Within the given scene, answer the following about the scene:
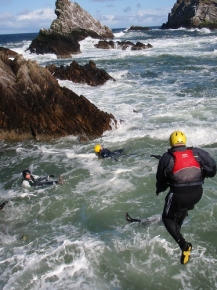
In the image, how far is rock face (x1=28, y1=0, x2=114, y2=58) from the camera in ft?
155

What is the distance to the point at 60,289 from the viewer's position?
5.55 meters

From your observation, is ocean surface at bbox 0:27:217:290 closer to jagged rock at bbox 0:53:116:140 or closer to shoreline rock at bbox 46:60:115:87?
jagged rock at bbox 0:53:116:140

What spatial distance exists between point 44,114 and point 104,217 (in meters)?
6.97

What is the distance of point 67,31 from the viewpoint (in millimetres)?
65500

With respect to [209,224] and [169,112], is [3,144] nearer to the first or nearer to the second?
[169,112]

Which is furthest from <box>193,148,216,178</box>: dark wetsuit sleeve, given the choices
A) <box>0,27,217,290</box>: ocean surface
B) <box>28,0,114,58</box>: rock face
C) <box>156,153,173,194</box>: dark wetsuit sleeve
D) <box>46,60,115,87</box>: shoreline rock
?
<box>28,0,114,58</box>: rock face

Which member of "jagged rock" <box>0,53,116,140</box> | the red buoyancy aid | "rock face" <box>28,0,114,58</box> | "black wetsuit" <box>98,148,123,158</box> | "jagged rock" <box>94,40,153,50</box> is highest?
"rock face" <box>28,0,114,58</box>

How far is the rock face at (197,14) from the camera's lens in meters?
95.3

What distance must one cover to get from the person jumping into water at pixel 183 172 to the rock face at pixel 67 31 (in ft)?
138

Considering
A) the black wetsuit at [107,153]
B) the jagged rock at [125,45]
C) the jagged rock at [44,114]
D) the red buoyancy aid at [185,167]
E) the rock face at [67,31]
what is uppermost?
the rock face at [67,31]

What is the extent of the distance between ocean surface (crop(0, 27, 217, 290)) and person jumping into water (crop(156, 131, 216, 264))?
3.95ft

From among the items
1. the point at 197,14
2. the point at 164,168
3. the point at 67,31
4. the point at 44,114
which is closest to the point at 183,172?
the point at 164,168

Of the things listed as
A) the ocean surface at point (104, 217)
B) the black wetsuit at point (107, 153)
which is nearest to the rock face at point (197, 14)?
the ocean surface at point (104, 217)

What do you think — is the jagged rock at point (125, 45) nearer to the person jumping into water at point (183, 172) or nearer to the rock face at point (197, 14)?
the person jumping into water at point (183, 172)
